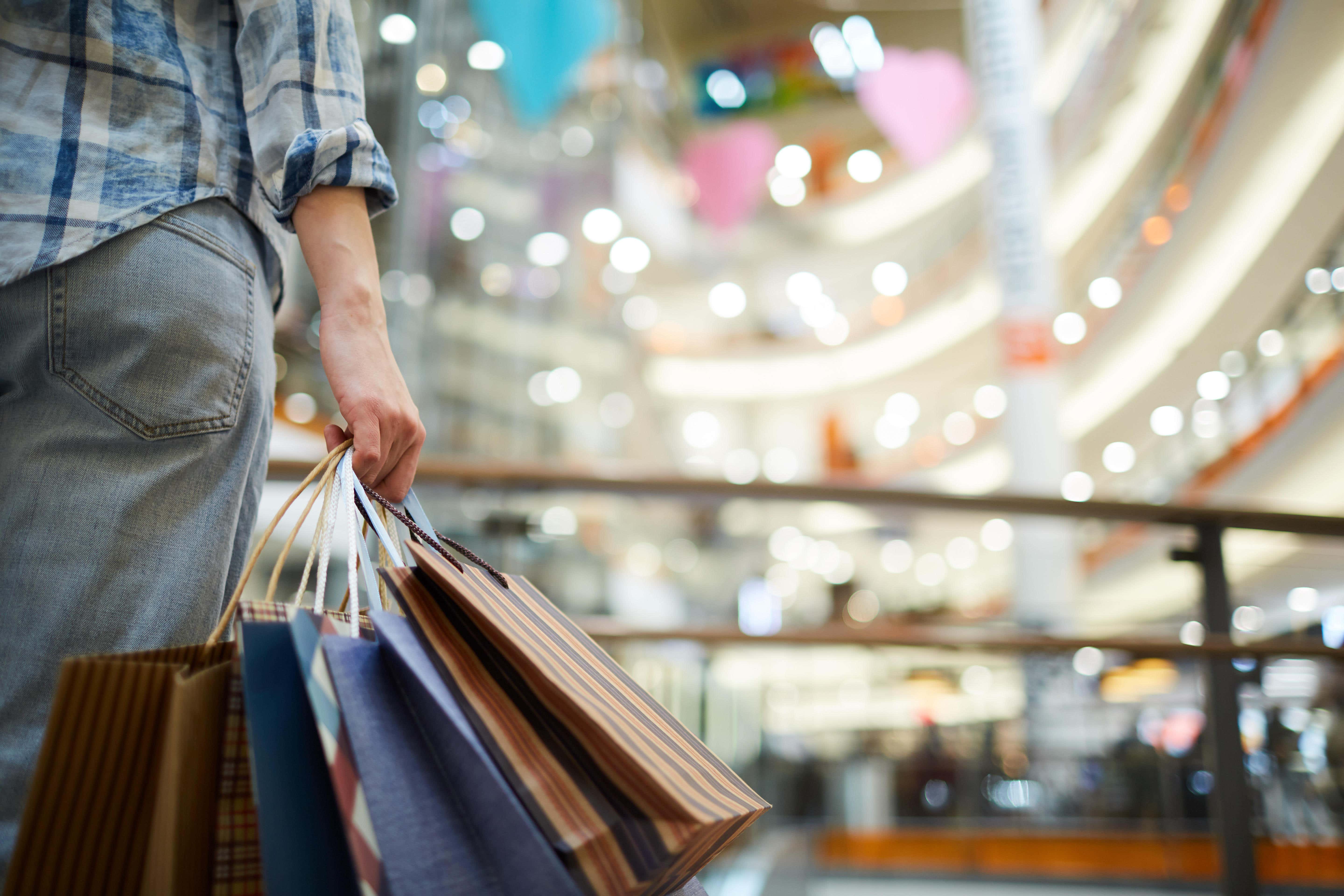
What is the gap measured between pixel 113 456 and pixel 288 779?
292mm

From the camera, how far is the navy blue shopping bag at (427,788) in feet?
1.51

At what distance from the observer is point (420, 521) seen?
31.1 inches

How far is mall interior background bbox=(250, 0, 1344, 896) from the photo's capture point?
2082 millimetres

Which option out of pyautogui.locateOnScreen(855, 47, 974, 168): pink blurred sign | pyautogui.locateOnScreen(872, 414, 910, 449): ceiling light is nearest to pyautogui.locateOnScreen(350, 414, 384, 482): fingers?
pyautogui.locateOnScreen(855, 47, 974, 168): pink blurred sign

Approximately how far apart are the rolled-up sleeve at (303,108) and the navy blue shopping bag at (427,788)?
375 mm

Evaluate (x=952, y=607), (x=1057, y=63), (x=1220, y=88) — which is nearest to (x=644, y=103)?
(x=1057, y=63)

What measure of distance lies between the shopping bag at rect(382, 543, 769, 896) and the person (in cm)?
17

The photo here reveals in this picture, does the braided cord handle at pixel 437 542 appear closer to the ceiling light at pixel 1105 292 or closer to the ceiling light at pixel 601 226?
the ceiling light at pixel 601 226

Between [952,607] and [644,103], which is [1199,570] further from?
[644,103]

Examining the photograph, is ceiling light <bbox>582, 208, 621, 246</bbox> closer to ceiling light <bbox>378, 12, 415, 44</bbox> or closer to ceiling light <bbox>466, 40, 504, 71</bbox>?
ceiling light <bbox>466, 40, 504, 71</bbox>

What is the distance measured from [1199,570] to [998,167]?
579 centimetres

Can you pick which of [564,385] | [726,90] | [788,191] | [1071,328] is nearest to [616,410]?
[564,385]

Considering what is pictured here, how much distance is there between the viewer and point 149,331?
2.13 ft

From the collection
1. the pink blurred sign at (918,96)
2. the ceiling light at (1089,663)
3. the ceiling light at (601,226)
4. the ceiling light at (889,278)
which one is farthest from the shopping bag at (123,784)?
the ceiling light at (889,278)
